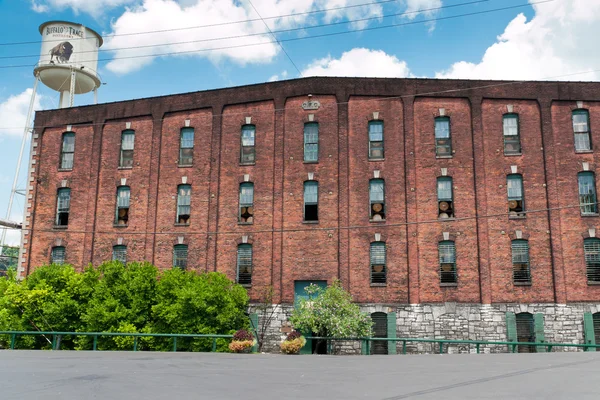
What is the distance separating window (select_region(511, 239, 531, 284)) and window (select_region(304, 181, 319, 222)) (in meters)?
10.1

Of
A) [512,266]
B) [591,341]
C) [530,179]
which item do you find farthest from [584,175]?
[591,341]

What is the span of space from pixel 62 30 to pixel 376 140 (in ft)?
79.1

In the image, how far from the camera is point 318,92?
29.8m

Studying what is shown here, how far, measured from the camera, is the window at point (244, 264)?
2925 centimetres

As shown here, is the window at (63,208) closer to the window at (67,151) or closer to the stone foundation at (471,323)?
the window at (67,151)

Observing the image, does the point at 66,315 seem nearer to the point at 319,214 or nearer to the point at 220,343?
the point at 220,343

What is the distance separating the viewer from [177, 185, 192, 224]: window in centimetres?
3081

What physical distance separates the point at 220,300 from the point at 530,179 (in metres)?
16.7

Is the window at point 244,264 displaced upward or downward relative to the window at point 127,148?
downward

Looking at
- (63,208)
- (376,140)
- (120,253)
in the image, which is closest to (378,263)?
(376,140)

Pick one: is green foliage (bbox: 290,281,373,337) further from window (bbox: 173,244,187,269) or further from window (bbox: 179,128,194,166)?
window (bbox: 179,128,194,166)

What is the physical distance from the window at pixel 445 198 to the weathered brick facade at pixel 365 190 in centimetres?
35

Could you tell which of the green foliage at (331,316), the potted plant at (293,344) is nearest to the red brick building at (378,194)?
the green foliage at (331,316)

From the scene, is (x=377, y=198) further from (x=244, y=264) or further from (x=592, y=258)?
(x=592, y=258)
